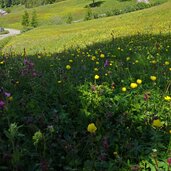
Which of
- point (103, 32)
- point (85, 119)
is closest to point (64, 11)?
point (103, 32)

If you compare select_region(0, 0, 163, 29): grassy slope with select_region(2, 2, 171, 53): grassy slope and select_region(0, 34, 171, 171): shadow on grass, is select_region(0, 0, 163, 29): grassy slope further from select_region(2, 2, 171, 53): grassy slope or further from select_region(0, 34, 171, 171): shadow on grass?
select_region(0, 34, 171, 171): shadow on grass

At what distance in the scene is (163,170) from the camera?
3.28 m

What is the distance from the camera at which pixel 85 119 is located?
14.5ft

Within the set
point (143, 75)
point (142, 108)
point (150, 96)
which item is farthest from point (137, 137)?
point (143, 75)

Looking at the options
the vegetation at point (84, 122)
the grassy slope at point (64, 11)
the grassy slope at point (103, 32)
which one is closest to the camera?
the vegetation at point (84, 122)

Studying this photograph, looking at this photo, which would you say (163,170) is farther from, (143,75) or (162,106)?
(143,75)

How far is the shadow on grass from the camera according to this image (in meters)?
3.55

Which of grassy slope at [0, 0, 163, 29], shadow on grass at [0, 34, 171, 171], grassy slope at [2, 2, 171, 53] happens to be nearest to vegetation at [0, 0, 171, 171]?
shadow on grass at [0, 34, 171, 171]

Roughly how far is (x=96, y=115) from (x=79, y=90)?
33.9 inches

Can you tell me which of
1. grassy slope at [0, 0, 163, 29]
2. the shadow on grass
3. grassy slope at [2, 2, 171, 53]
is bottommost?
grassy slope at [0, 0, 163, 29]

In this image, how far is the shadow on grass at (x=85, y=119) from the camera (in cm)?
355

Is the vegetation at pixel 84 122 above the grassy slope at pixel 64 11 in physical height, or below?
above

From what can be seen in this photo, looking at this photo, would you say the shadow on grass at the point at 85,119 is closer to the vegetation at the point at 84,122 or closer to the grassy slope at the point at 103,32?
the vegetation at the point at 84,122

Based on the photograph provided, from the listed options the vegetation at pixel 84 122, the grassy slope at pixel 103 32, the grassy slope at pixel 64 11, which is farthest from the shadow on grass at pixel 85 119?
the grassy slope at pixel 64 11
